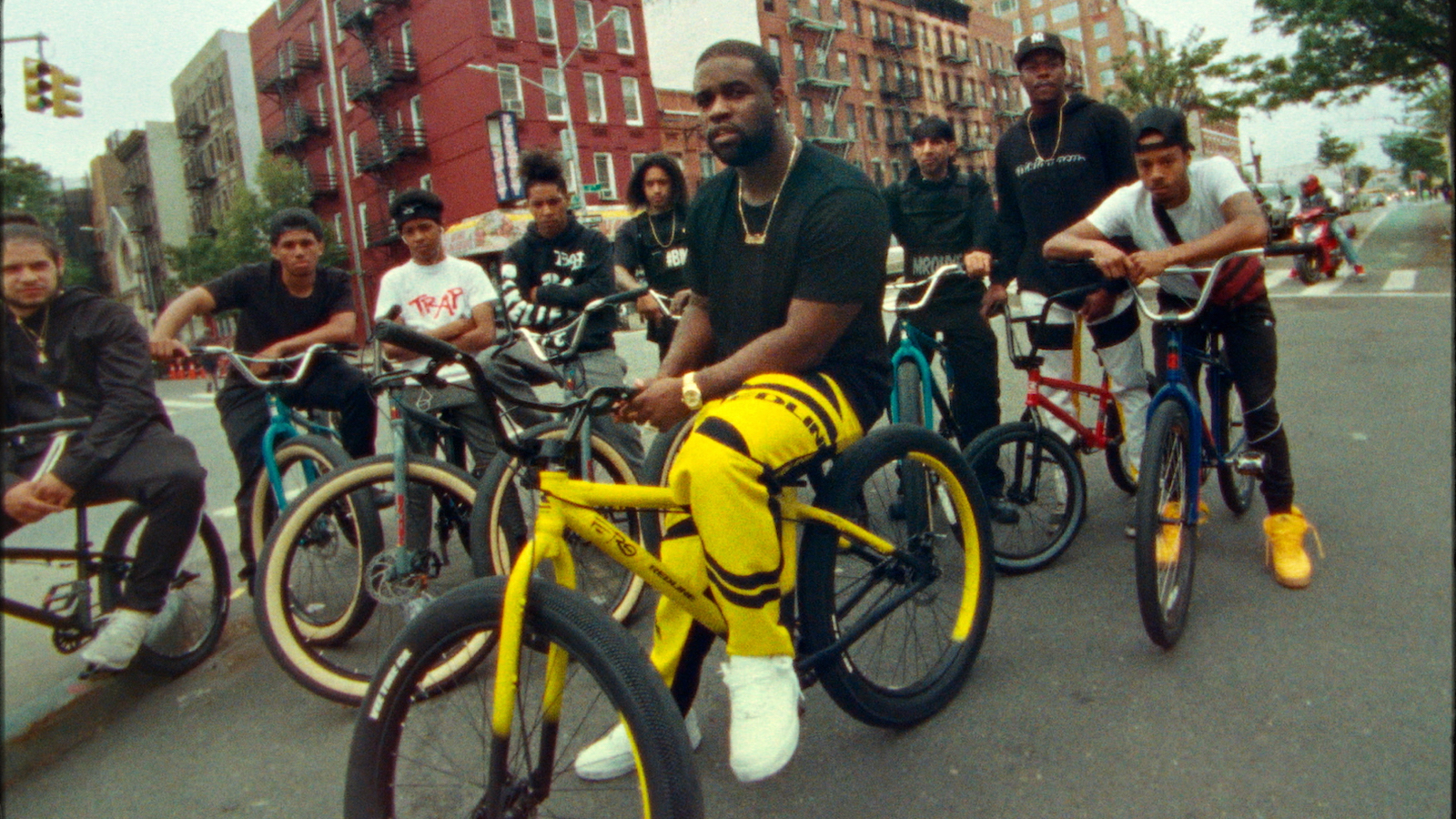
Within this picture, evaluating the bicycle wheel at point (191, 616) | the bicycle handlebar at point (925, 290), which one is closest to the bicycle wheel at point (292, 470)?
the bicycle wheel at point (191, 616)

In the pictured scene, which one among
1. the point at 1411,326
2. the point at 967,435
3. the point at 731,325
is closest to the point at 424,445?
the point at 731,325

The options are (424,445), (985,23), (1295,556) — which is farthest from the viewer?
(985,23)

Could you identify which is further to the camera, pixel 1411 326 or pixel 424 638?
pixel 424 638

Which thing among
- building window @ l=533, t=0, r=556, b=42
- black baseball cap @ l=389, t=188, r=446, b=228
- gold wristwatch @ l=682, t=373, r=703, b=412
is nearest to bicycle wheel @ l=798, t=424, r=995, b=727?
gold wristwatch @ l=682, t=373, r=703, b=412

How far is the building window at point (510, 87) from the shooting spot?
21.6m

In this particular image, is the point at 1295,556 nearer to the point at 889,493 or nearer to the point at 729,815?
the point at 889,493

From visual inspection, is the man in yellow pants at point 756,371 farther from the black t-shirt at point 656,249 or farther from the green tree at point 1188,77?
the black t-shirt at point 656,249

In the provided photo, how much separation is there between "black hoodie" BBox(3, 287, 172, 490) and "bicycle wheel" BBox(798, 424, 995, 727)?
171 cm

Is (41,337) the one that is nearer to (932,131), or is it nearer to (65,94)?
(65,94)

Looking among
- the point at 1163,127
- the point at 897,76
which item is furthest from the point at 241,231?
the point at 897,76

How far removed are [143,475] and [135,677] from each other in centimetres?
194

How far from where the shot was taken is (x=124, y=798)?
2.85 m

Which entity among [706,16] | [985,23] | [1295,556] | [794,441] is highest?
[706,16]

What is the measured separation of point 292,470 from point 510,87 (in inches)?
806
